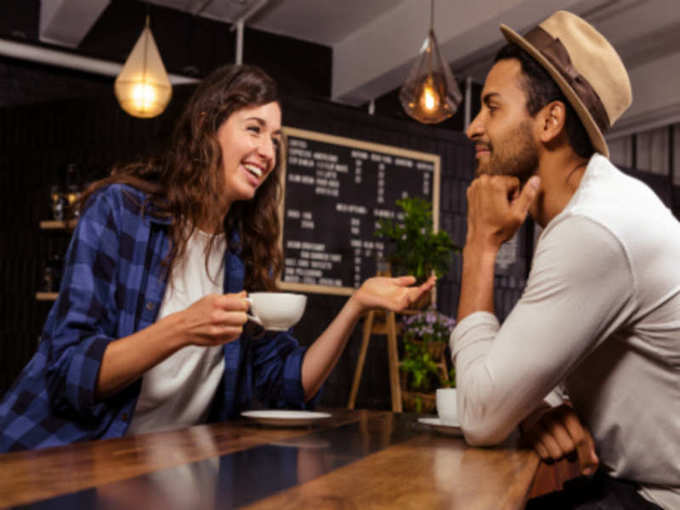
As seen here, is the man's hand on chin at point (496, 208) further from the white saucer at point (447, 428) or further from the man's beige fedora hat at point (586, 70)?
the white saucer at point (447, 428)

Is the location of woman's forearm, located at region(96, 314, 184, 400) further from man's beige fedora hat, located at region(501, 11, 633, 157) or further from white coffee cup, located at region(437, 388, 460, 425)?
man's beige fedora hat, located at region(501, 11, 633, 157)

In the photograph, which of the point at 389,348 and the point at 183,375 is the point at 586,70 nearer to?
the point at 183,375

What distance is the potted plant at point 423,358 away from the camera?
4.39 metres

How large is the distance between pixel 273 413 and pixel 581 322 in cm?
62

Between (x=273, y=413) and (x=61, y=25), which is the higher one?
(x=61, y=25)

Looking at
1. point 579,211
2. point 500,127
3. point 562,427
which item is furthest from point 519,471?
point 500,127

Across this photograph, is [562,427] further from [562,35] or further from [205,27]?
[205,27]

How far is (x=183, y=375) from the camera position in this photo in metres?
1.60

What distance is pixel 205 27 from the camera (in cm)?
637

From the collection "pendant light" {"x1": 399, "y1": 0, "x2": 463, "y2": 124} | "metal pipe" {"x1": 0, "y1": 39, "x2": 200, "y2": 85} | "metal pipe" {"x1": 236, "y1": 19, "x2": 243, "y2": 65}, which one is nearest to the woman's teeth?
"pendant light" {"x1": 399, "y1": 0, "x2": 463, "y2": 124}

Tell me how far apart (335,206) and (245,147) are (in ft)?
11.1

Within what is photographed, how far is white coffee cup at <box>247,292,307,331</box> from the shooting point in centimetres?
128

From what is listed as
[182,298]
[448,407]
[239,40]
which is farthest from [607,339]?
[239,40]

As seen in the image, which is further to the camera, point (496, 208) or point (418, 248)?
point (418, 248)
